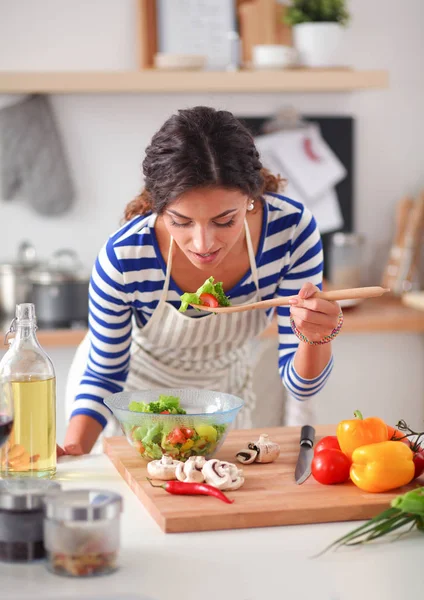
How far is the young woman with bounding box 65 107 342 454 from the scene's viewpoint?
62.4 inches

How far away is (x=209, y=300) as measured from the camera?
1664mm

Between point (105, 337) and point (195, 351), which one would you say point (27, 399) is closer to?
point (105, 337)

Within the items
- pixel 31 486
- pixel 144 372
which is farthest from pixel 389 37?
pixel 31 486

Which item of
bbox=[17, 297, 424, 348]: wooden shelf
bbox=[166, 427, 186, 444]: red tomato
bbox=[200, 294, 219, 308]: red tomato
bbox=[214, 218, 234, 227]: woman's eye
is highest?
bbox=[214, 218, 234, 227]: woman's eye

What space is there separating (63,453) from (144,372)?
1.79 feet

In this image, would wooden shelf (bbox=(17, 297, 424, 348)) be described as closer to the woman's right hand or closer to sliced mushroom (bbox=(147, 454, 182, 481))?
the woman's right hand

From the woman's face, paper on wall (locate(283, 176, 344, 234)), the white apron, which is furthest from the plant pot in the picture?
the woman's face

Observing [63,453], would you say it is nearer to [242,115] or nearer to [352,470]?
[352,470]

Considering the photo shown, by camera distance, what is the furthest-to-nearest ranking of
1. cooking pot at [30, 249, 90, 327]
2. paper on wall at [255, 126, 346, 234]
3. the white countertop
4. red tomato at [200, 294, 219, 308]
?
paper on wall at [255, 126, 346, 234] < cooking pot at [30, 249, 90, 327] < red tomato at [200, 294, 219, 308] < the white countertop

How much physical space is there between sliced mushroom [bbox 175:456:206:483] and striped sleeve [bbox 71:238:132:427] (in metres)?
0.47

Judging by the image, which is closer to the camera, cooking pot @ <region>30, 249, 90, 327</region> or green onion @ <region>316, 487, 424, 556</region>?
green onion @ <region>316, 487, 424, 556</region>

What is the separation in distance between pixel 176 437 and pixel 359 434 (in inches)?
11.2

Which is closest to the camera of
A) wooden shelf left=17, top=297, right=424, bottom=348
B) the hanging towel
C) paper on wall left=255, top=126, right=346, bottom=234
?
wooden shelf left=17, top=297, right=424, bottom=348

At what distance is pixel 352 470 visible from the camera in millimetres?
1362
